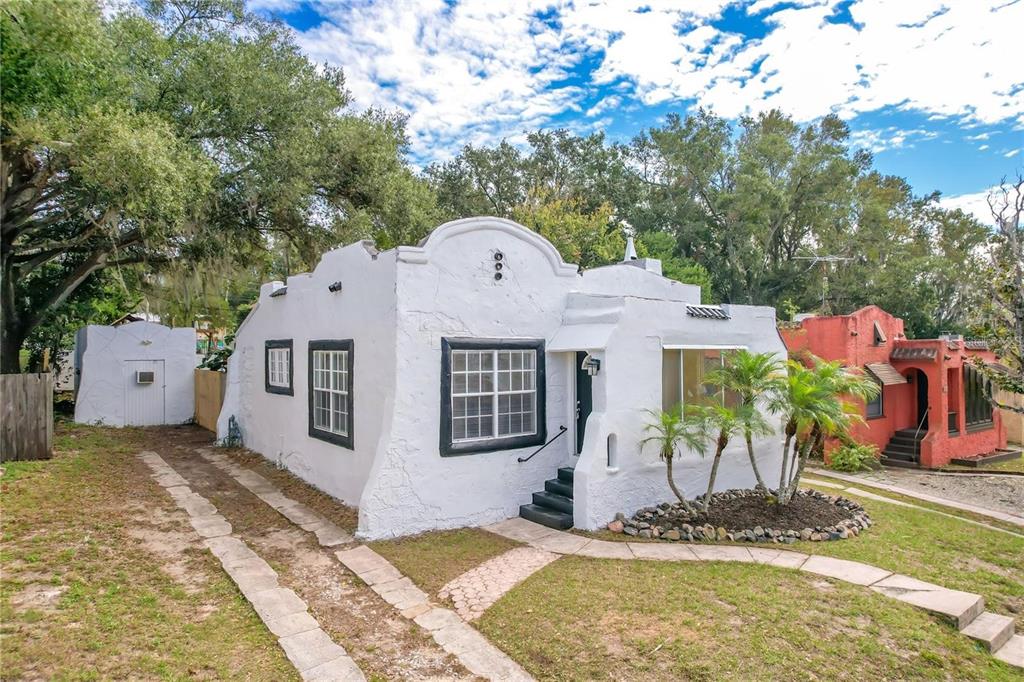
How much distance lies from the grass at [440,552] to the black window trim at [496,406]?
3.73 ft

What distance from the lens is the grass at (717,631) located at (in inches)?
181

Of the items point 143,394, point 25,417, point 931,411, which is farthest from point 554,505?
point 931,411

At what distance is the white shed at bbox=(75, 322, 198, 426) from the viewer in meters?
15.6

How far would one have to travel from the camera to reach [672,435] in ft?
25.8

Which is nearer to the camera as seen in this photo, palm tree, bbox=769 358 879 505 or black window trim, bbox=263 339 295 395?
palm tree, bbox=769 358 879 505

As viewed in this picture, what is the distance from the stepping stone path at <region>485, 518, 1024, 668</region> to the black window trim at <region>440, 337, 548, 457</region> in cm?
116

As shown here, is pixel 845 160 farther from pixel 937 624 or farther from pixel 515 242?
pixel 937 624

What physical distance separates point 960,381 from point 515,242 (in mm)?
17245

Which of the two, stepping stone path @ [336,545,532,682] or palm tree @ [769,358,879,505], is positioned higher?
palm tree @ [769,358,879,505]

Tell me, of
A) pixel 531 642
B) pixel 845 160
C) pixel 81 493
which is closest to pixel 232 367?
pixel 81 493

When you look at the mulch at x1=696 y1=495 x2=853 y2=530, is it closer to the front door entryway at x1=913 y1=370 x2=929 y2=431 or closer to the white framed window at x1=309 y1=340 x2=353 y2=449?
the white framed window at x1=309 y1=340 x2=353 y2=449

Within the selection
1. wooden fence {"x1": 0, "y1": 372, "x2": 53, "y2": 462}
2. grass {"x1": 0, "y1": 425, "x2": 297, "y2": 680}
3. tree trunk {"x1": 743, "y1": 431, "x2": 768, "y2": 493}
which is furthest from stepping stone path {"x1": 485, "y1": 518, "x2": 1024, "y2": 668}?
wooden fence {"x1": 0, "y1": 372, "x2": 53, "y2": 462}

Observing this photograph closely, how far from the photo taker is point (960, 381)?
710 inches

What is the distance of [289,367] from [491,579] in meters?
6.80
